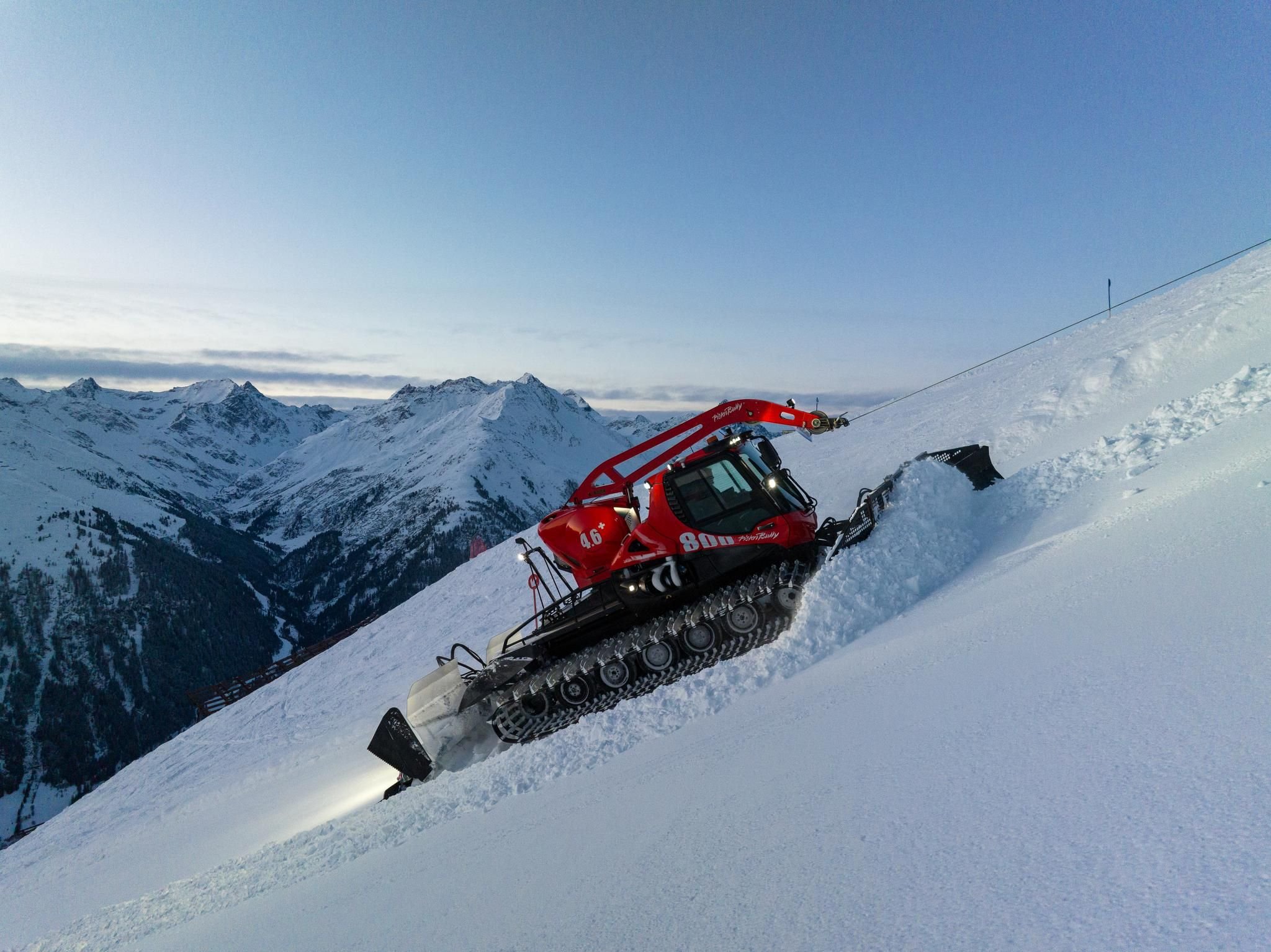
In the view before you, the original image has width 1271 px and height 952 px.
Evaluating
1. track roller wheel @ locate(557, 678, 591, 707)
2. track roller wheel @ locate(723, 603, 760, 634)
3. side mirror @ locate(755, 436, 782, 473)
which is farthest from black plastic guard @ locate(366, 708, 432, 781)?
side mirror @ locate(755, 436, 782, 473)

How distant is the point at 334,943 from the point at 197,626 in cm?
13293

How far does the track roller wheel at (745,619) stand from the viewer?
27.8 ft

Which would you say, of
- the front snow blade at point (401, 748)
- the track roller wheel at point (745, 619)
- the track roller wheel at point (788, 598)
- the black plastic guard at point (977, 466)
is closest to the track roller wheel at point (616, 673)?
the track roller wheel at point (745, 619)

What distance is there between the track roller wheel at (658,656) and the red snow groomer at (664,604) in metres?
0.01

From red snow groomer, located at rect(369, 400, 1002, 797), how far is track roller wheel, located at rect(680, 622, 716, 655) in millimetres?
16

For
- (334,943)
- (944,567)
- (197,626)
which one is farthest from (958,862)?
(197,626)

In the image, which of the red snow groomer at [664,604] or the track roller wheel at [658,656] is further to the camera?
the track roller wheel at [658,656]

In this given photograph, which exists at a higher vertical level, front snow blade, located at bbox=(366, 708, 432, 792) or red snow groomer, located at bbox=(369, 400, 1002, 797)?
red snow groomer, located at bbox=(369, 400, 1002, 797)

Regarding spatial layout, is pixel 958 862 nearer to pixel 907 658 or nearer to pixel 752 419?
pixel 907 658

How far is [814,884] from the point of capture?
301cm

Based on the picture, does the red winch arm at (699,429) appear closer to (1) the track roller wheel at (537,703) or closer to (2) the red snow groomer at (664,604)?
(2) the red snow groomer at (664,604)

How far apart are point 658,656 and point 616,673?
618 mm

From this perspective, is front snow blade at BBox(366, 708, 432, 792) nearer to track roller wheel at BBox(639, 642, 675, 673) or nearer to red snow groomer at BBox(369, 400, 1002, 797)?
red snow groomer at BBox(369, 400, 1002, 797)

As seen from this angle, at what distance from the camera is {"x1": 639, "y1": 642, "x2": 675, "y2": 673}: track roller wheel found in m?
8.81
